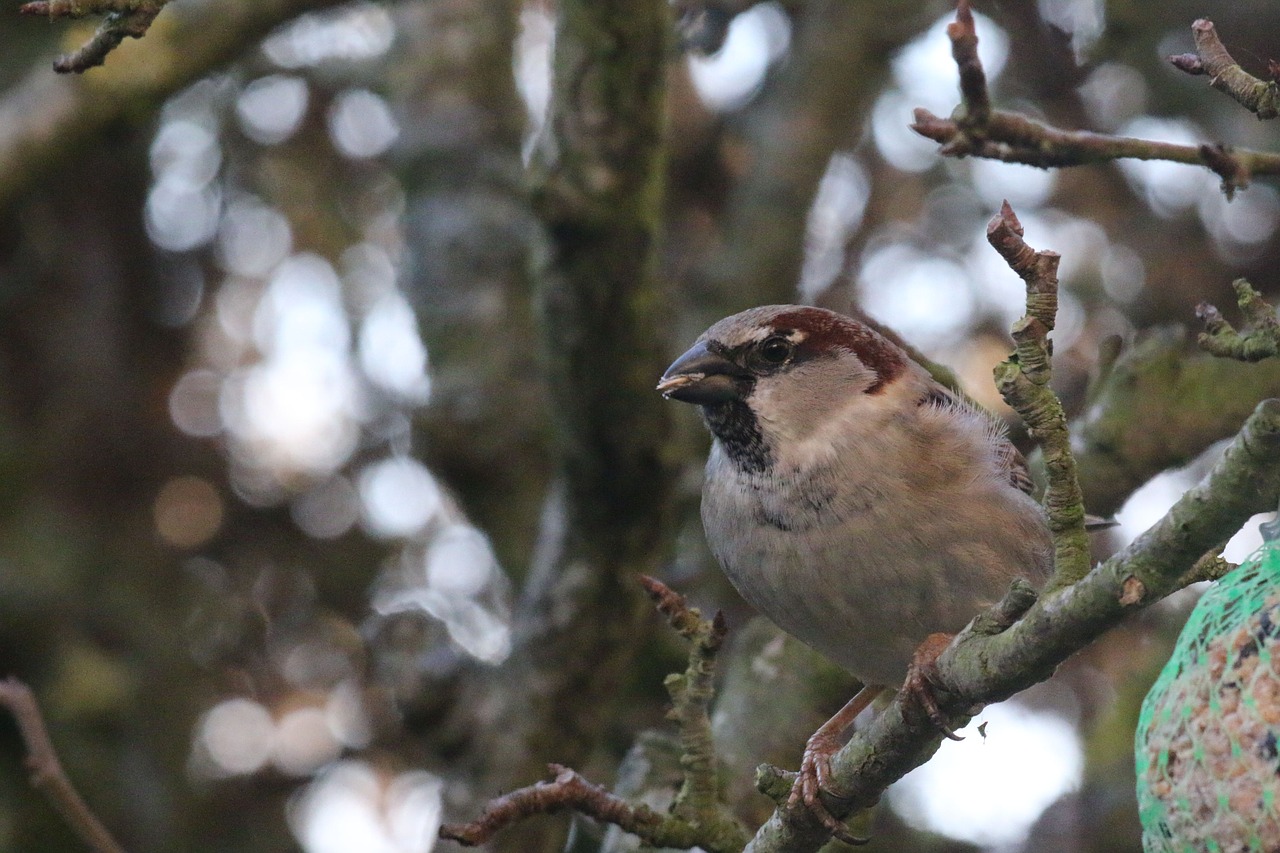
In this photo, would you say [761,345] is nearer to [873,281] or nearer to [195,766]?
[873,281]

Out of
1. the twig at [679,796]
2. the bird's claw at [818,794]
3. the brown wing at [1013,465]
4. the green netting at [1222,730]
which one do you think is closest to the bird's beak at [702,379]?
the brown wing at [1013,465]

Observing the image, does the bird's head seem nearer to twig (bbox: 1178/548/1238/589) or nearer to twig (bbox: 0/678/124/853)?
twig (bbox: 1178/548/1238/589)

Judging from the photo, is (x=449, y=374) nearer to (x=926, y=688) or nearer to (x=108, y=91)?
(x=108, y=91)

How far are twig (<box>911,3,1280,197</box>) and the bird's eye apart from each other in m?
1.66

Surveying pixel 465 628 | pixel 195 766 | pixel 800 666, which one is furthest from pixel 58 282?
pixel 800 666

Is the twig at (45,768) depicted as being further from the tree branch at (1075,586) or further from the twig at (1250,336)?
the twig at (1250,336)

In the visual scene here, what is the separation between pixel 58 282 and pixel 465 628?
2.96 metres

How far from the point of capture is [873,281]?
25.1 ft

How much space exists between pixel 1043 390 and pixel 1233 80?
562mm

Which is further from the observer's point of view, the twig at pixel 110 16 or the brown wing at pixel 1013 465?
the brown wing at pixel 1013 465

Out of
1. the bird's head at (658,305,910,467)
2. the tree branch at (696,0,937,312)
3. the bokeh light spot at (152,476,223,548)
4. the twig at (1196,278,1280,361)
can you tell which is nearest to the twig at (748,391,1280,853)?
the twig at (1196,278,1280,361)

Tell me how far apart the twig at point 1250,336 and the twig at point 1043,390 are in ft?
0.75

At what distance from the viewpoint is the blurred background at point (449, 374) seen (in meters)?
4.97

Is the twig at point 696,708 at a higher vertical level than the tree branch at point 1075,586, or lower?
lower
